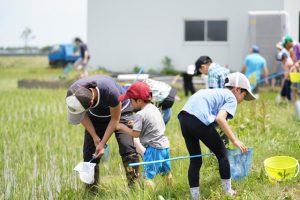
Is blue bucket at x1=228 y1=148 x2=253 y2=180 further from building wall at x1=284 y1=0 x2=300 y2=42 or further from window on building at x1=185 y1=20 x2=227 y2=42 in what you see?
window on building at x1=185 y1=20 x2=227 y2=42

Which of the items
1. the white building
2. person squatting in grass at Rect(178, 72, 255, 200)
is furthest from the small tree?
person squatting in grass at Rect(178, 72, 255, 200)

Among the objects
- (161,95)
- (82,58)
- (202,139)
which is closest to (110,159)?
(161,95)

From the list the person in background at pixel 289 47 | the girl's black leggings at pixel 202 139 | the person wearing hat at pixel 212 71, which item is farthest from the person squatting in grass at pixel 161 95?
the person in background at pixel 289 47

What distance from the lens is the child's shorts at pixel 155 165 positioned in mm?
4867

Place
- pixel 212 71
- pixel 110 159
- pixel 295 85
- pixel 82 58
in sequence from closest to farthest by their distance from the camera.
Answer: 1. pixel 110 159
2. pixel 212 71
3. pixel 295 85
4. pixel 82 58

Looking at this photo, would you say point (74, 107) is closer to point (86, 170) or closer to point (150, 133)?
point (86, 170)

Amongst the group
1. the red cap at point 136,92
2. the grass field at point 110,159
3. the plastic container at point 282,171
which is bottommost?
the grass field at point 110,159

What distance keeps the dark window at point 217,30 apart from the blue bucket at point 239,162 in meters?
11.7

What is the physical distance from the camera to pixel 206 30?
16172 mm

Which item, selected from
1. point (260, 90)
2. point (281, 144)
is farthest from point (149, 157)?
point (260, 90)

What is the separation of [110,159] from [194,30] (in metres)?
10.4

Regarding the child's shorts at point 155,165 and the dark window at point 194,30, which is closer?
the child's shorts at point 155,165

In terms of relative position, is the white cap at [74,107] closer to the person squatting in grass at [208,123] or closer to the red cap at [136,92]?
the red cap at [136,92]

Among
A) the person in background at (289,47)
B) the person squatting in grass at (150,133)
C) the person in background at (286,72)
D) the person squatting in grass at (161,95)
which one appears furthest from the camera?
the person in background at (286,72)
